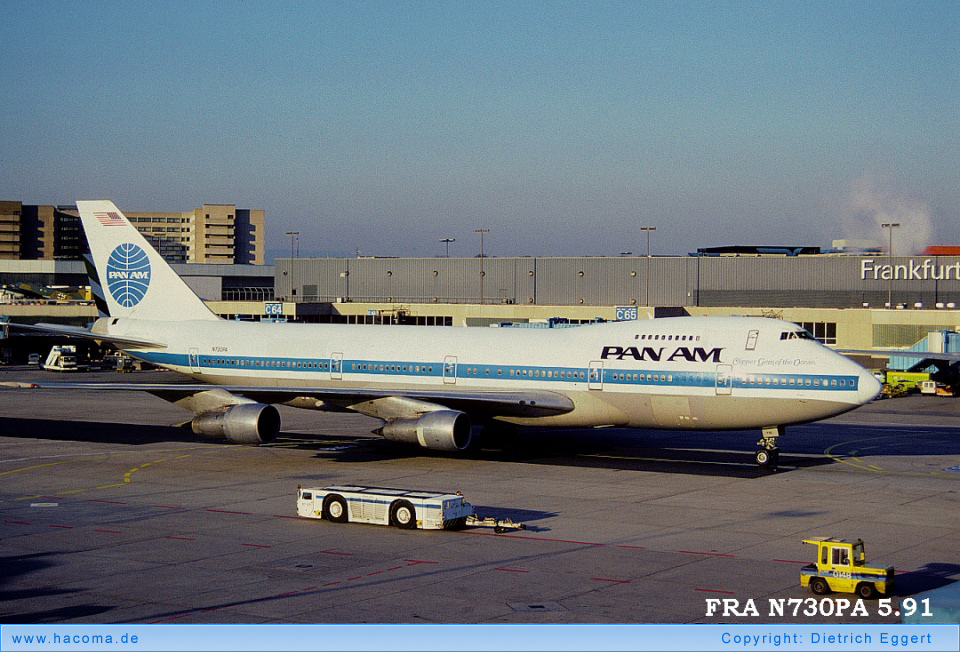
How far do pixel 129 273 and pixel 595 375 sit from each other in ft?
81.2

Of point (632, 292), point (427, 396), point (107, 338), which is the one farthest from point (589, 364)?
point (632, 292)

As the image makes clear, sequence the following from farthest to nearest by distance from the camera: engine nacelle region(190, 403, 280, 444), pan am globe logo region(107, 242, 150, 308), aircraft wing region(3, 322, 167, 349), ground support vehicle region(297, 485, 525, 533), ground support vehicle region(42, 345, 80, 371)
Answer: ground support vehicle region(42, 345, 80, 371) → pan am globe logo region(107, 242, 150, 308) → aircraft wing region(3, 322, 167, 349) → engine nacelle region(190, 403, 280, 444) → ground support vehicle region(297, 485, 525, 533)

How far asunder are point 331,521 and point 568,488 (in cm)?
947

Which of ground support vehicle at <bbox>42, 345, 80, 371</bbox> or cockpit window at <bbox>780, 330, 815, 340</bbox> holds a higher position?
cockpit window at <bbox>780, 330, 815, 340</bbox>

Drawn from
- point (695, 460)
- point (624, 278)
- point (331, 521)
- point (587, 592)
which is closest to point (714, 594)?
point (587, 592)

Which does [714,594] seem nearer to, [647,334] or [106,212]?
[647,334]

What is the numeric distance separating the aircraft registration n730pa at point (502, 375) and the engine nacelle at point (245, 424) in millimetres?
54

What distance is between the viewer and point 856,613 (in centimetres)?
2094

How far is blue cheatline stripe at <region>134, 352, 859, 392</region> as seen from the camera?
1516 inches

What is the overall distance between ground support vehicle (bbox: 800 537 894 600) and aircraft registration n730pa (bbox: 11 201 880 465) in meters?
16.2

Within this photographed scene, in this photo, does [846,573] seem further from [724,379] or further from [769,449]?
[769,449]

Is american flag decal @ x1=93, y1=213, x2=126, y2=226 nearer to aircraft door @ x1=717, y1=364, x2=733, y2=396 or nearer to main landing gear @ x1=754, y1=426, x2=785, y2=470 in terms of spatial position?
aircraft door @ x1=717, y1=364, x2=733, y2=396

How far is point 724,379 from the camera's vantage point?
39.4 m

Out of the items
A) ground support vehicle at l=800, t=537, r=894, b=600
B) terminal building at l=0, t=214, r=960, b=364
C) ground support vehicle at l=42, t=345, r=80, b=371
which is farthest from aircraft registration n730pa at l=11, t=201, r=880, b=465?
ground support vehicle at l=42, t=345, r=80, b=371
